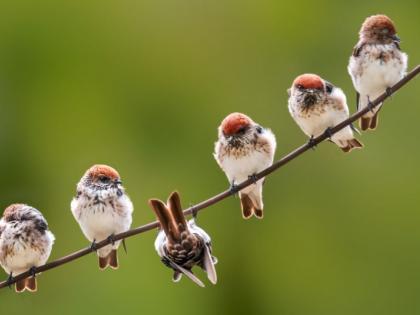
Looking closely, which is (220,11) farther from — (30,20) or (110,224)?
(110,224)

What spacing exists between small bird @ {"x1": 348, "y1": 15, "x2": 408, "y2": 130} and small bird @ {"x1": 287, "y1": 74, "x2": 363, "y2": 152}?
8.2 inches

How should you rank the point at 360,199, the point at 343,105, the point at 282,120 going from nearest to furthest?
1. the point at 343,105
2. the point at 282,120
3. the point at 360,199

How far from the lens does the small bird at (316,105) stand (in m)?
6.44

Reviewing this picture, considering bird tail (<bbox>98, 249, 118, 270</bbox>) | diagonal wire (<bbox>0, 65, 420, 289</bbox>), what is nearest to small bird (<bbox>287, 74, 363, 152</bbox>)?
diagonal wire (<bbox>0, 65, 420, 289</bbox>)

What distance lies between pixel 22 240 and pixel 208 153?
9134 millimetres

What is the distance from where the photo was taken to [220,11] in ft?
54.2

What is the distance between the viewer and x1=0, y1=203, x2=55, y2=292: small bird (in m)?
6.59

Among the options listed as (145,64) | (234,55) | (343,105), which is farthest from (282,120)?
(343,105)

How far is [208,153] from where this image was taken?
51.3 feet

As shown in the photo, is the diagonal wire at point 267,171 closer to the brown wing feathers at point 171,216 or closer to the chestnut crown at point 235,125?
the brown wing feathers at point 171,216

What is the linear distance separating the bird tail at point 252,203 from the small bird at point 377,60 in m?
0.89

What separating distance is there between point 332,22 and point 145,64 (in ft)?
10.7

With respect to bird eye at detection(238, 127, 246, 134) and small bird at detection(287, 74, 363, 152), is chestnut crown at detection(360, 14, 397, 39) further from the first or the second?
bird eye at detection(238, 127, 246, 134)

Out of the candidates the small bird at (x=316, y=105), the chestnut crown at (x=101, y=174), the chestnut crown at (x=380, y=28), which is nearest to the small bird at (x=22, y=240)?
the chestnut crown at (x=101, y=174)
